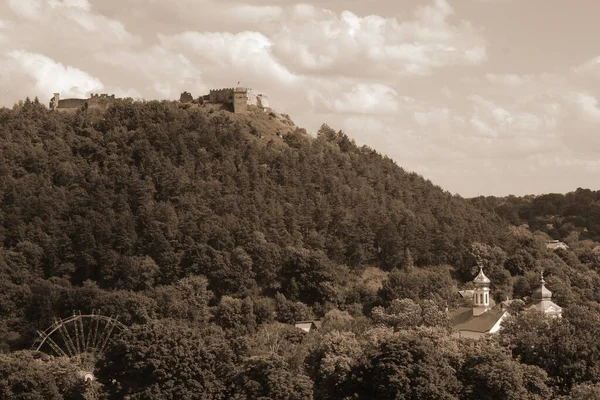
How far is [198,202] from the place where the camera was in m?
129

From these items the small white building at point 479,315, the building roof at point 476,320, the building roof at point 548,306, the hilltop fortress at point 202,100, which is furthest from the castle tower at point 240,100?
the building roof at point 548,306

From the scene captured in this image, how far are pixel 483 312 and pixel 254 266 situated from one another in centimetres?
2454

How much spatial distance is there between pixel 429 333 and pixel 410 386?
9.78 metres

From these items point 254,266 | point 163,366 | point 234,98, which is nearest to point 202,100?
point 234,98

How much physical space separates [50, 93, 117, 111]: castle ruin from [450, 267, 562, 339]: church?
59347mm

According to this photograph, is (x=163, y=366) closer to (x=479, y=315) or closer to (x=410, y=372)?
(x=410, y=372)

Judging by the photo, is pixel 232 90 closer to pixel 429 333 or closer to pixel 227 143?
pixel 227 143

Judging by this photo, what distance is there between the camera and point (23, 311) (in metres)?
106

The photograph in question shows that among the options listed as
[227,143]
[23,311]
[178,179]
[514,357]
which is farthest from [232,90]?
[514,357]

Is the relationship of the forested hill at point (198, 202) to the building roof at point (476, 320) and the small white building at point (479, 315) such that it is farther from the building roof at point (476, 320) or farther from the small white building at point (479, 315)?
the building roof at point (476, 320)

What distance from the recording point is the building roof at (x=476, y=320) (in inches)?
4013

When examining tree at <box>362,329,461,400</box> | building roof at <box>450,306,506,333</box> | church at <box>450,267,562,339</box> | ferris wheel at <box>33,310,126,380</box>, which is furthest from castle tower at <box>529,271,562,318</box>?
ferris wheel at <box>33,310,126,380</box>

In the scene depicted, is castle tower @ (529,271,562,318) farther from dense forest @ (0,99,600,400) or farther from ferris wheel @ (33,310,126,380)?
ferris wheel @ (33,310,126,380)

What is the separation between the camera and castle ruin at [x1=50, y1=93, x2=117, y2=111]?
489 ft
